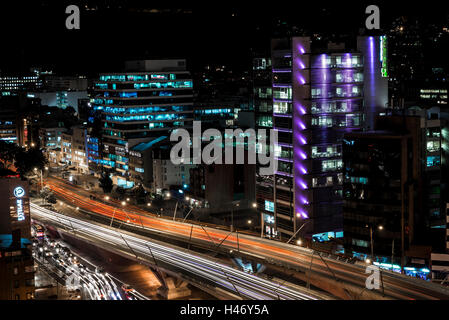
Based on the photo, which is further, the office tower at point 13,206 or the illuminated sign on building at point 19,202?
the illuminated sign on building at point 19,202

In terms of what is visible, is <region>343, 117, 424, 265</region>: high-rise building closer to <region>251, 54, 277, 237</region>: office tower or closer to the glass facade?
<region>251, 54, 277, 237</region>: office tower

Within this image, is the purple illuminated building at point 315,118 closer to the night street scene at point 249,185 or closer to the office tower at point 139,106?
the night street scene at point 249,185

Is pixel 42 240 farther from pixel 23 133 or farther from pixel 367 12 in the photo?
pixel 23 133

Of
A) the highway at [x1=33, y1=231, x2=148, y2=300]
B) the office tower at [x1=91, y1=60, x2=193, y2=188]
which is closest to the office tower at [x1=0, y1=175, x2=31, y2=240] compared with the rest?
the highway at [x1=33, y1=231, x2=148, y2=300]

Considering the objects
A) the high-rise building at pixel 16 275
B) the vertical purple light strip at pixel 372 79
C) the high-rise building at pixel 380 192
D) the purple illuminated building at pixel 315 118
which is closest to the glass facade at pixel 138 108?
the purple illuminated building at pixel 315 118

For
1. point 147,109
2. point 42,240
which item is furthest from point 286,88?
point 147,109

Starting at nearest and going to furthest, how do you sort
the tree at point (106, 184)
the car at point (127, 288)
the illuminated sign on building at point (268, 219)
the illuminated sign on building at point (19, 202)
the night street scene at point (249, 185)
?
the night street scene at point (249, 185), the car at point (127, 288), the illuminated sign on building at point (19, 202), the illuminated sign on building at point (268, 219), the tree at point (106, 184)

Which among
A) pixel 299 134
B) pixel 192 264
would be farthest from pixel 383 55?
pixel 192 264
